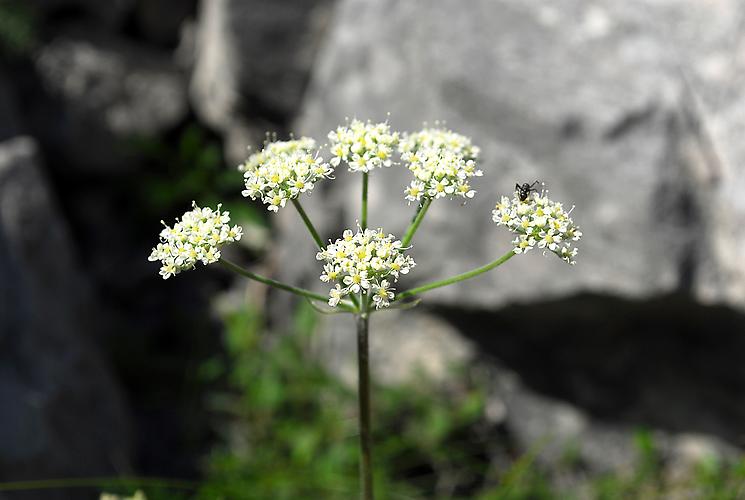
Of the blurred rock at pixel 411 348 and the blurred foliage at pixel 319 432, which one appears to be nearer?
the blurred foliage at pixel 319 432

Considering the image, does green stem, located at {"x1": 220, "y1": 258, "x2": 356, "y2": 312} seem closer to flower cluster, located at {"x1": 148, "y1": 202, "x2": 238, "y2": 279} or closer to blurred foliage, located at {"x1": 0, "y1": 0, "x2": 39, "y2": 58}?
flower cluster, located at {"x1": 148, "y1": 202, "x2": 238, "y2": 279}

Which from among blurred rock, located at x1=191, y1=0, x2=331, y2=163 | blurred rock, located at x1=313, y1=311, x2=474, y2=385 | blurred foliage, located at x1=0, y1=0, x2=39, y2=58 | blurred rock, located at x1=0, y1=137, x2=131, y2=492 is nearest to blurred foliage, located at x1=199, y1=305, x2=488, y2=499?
blurred rock, located at x1=313, y1=311, x2=474, y2=385

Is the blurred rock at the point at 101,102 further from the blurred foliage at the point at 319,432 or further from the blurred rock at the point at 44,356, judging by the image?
the blurred foliage at the point at 319,432

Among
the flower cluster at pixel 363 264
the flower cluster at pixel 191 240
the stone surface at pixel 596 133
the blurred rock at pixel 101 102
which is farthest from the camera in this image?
the blurred rock at pixel 101 102

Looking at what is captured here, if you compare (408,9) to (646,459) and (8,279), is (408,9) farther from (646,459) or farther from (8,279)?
(646,459)

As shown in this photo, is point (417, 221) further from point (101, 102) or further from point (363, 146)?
point (101, 102)

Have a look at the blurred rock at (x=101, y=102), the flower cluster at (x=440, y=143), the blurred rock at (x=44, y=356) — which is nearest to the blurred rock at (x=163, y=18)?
the blurred rock at (x=101, y=102)
